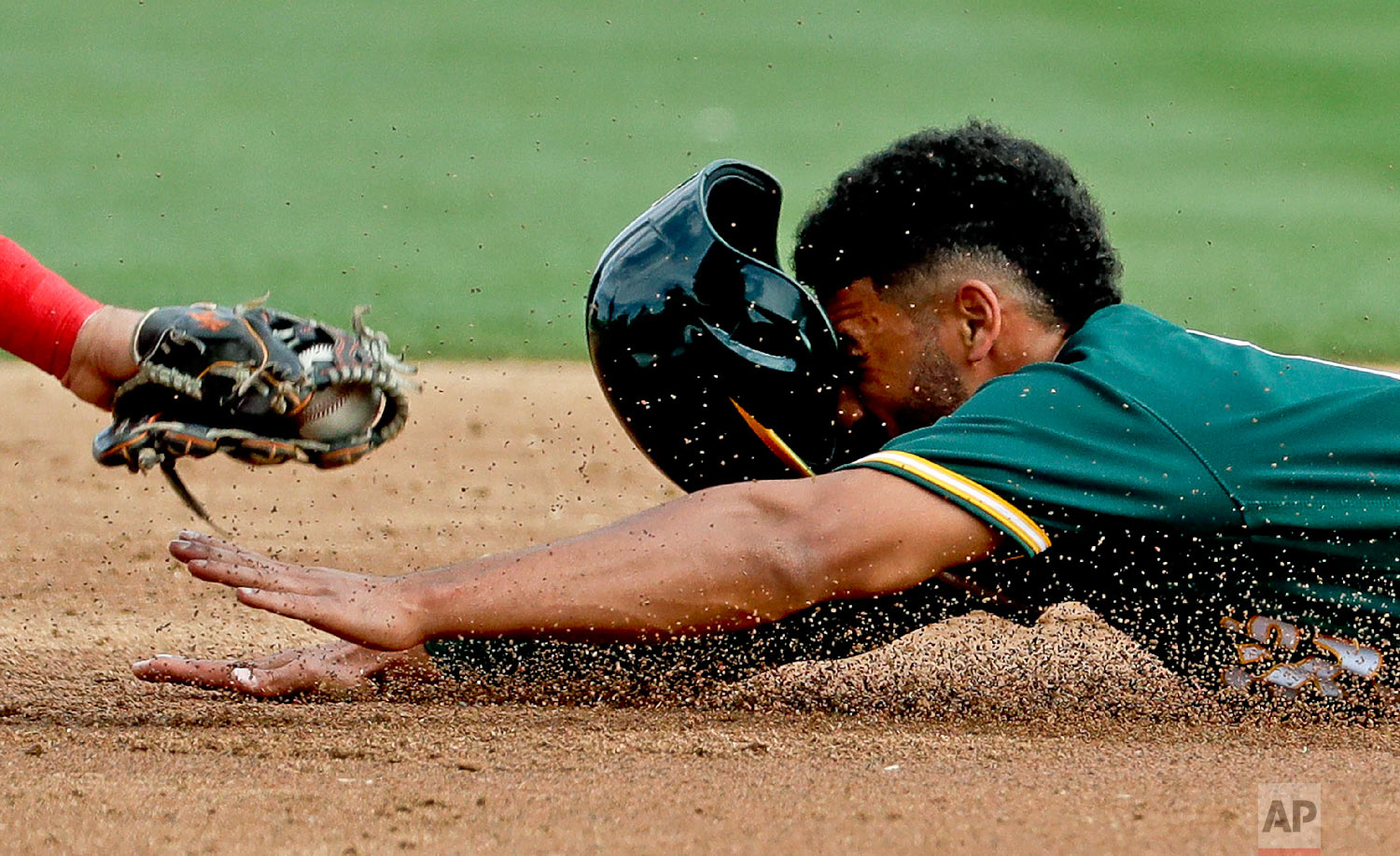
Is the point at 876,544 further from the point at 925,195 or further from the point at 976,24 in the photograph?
the point at 976,24

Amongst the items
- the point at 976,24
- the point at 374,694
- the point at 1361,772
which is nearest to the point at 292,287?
the point at 374,694

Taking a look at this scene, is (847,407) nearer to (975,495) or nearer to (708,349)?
(708,349)

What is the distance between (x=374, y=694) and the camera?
296cm

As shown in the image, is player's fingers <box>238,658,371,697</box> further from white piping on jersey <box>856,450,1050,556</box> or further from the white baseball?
white piping on jersey <box>856,450,1050,556</box>

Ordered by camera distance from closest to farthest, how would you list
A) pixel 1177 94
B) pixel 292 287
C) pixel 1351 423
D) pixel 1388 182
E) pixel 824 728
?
pixel 1351 423 → pixel 824 728 → pixel 292 287 → pixel 1388 182 → pixel 1177 94

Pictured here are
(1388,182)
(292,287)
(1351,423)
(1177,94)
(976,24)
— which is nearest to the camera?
(1351,423)

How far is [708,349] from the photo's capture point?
2.71 metres

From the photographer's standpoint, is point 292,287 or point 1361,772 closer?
point 1361,772

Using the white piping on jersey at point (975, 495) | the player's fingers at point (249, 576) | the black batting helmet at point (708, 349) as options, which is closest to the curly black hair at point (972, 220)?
the black batting helmet at point (708, 349)

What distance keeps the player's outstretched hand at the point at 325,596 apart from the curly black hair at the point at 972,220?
0.96 meters

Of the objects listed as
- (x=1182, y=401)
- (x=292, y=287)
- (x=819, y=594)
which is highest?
(x=292, y=287)

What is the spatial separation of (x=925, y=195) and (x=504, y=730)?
1.12 meters

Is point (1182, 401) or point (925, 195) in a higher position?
point (925, 195)

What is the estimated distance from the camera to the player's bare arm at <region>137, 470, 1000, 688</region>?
2.28 m
